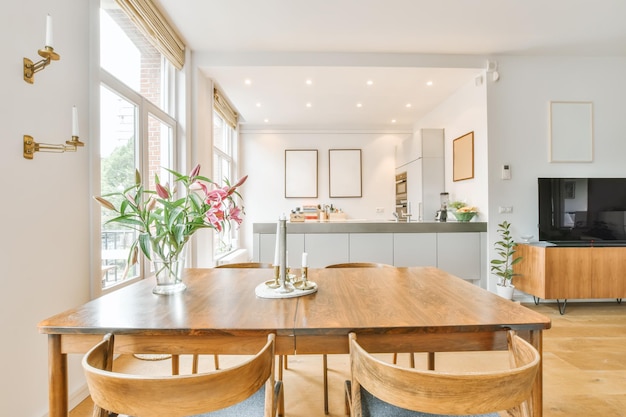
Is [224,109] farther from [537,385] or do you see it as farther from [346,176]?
[537,385]

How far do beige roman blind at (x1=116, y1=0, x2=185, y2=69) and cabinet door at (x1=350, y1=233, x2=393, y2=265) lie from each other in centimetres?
262

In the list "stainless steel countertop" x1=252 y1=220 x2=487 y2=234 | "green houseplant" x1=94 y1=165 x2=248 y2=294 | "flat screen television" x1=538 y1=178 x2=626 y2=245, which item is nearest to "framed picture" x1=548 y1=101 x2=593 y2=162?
"flat screen television" x1=538 y1=178 x2=626 y2=245

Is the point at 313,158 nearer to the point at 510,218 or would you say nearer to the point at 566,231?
the point at 510,218

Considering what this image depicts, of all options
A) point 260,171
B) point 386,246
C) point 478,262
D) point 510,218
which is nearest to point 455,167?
point 510,218

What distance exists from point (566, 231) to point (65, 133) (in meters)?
4.64

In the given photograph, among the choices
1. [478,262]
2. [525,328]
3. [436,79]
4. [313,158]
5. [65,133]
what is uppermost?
[436,79]

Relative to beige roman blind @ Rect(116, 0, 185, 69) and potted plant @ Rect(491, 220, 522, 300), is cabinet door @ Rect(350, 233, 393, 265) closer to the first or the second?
potted plant @ Rect(491, 220, 522, 300)

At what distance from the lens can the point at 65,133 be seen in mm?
1787

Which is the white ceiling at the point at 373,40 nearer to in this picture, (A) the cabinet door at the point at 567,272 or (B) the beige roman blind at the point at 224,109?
(B) the beige roman blind at the point at 224,109

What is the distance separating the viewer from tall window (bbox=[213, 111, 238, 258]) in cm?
487

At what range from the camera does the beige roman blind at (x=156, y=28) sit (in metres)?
2.35

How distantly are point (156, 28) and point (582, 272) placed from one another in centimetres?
473

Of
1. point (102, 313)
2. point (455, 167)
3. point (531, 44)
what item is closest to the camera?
point (102, 313)

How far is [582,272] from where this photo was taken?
3232 millimetres
